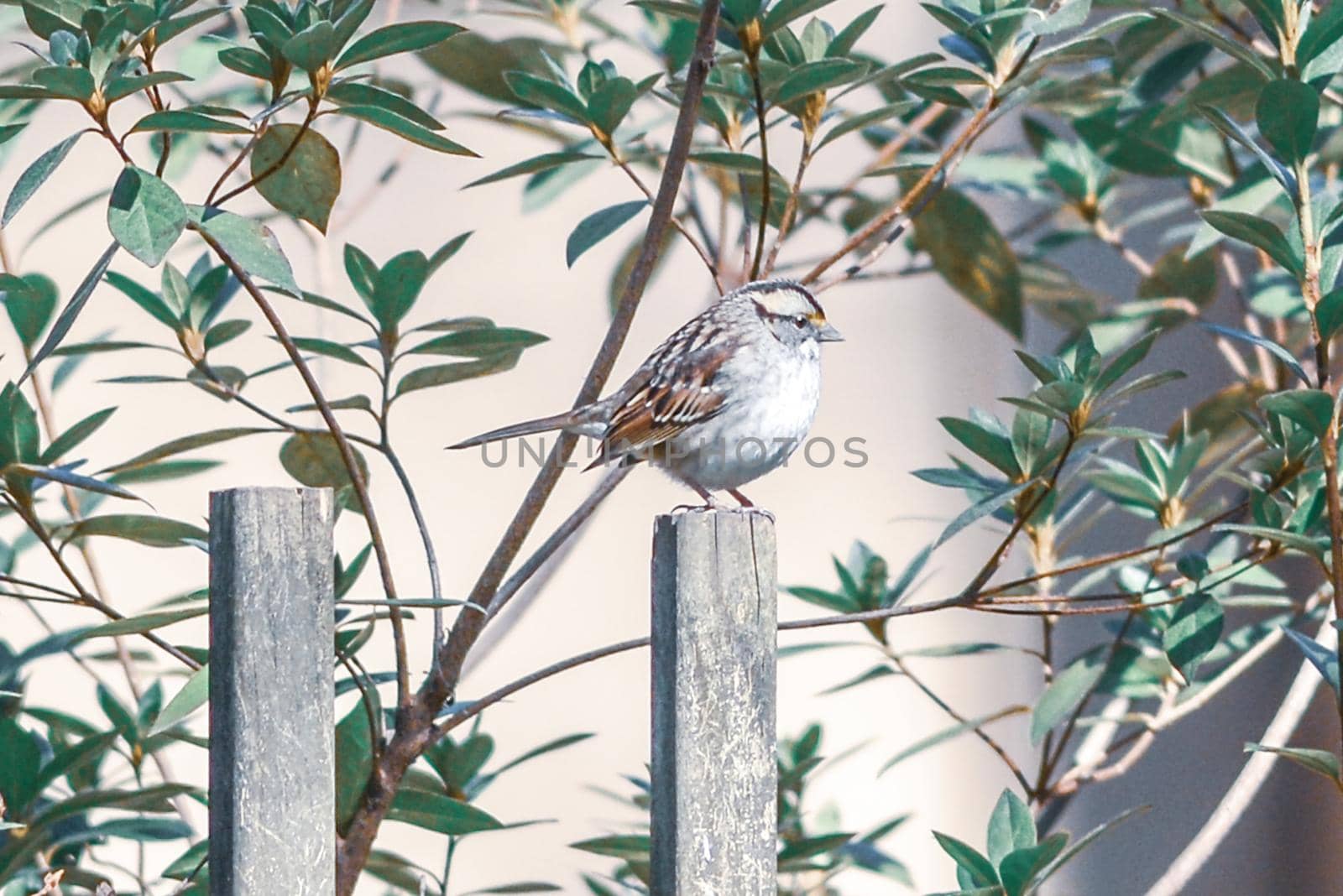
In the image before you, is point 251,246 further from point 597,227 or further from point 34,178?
point 597,227

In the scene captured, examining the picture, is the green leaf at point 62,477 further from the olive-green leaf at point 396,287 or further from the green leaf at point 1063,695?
the green leaf at point 1063,695

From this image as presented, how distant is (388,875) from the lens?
1810mm

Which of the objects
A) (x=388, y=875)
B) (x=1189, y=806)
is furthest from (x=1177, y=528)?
(x=1189, y=806)

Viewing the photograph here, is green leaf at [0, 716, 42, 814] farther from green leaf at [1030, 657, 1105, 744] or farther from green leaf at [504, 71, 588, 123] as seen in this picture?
green leaf at [1030, 657, 1105, 744]

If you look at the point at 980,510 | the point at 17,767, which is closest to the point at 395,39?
the point at 980,510

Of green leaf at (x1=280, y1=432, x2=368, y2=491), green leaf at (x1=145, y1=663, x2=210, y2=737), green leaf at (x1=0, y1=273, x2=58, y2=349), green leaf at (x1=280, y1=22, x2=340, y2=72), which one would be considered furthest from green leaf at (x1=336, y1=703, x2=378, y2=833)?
green leaf at (x1=280, y1=22, x2=340, y2=72)

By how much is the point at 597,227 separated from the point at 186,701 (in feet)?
2.56

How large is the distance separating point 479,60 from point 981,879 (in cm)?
144

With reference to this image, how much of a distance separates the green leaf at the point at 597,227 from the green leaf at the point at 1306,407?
2.59 feet

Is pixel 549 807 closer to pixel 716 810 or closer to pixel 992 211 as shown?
pixel 992 211

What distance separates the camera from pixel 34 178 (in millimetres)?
1254

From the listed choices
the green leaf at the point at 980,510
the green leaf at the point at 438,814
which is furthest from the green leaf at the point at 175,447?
the green leaf at the point at 980,510

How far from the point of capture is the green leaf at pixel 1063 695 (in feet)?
6.20

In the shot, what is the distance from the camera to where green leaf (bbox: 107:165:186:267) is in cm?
121
